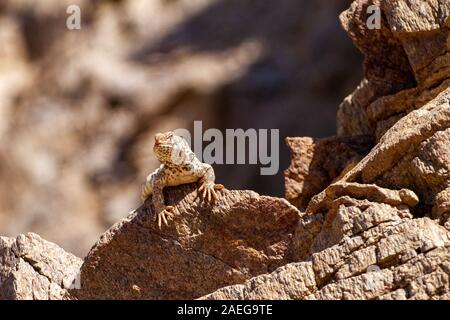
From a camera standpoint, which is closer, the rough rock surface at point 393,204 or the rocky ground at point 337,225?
the rough rock surface at point 393,204

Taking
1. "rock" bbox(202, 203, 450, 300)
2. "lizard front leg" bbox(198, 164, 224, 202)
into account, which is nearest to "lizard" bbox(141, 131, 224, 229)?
"lizard front leg" bbox(198, 164, 224, 202)

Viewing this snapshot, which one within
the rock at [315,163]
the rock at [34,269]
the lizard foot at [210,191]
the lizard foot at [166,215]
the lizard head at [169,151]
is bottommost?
the rock at [34,269]

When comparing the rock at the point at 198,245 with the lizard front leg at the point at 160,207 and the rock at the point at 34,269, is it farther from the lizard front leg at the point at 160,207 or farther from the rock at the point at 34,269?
the rock at the point at 34,269

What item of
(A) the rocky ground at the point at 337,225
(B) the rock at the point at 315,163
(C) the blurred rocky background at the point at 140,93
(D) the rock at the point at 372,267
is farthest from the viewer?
(C) the blurred rocky background at the point at 140,93

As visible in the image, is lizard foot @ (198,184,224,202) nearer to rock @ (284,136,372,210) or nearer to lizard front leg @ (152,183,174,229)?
lizard front leg @ (152,183,174,229)

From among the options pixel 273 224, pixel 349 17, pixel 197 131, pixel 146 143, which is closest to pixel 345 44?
pixel 197 131

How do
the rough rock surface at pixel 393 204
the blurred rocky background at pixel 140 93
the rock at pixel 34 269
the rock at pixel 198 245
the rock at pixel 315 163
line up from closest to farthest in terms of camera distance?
the rough rock surface at pixel 393 204
the rock at pixel 198 245
the rock at pixel 34 269
the rock at pixel 315 163
the blurred rocky background at pixel 140 93

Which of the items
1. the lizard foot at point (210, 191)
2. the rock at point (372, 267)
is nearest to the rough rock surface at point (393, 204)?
the rock at point (372, 267)
